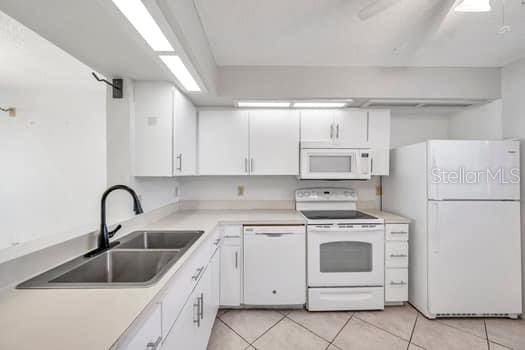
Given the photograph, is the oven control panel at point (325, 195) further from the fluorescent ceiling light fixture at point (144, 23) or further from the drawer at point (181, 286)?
the fluorescent ceiling light fixture at point (144, 23)

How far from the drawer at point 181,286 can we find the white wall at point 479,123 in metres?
3.02

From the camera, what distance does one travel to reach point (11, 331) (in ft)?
2.19

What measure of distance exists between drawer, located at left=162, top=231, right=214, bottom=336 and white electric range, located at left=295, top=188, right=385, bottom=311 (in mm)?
1113

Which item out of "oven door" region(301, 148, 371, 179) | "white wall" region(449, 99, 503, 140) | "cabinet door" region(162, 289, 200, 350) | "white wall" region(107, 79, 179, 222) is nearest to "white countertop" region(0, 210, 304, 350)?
Answer: "cabinet door" region(162, 289, 200, 350)

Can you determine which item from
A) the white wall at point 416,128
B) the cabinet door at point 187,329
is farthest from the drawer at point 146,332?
the white wall at point 416,128

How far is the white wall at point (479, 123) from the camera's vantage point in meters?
2.31

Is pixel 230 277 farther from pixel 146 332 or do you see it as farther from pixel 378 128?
pixel 378 128

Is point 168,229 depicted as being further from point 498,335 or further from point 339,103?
point 498,335

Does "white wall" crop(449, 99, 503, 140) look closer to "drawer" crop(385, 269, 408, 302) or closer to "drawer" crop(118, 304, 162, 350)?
"drawer" crop(385, 269, 408, 302)

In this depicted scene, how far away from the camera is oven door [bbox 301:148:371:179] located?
251 cm

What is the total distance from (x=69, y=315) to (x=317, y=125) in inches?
95.4

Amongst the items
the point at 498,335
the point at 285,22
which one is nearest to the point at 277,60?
the point at 285,22

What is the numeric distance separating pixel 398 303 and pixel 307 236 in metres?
1.13

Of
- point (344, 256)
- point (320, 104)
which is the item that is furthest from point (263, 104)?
point (344, 256)
